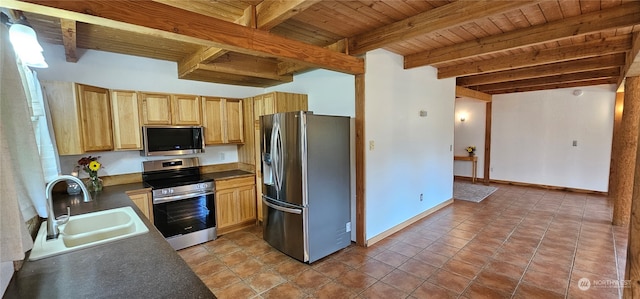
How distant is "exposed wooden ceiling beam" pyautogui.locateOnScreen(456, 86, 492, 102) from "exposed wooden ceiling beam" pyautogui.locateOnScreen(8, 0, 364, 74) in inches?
168

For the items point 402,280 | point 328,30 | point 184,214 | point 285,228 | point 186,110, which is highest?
point 328,30

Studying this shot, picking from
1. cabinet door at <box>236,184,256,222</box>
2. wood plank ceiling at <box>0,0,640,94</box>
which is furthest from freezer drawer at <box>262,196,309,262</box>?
wood plank ceiling at <box>0,0,640,94</box>

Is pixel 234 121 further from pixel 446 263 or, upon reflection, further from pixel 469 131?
pixel 469 131

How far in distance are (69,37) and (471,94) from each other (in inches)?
269

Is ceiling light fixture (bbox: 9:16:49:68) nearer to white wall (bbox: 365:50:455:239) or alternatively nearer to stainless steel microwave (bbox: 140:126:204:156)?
stainless steel microwave (bbox: 140:126:204:156)

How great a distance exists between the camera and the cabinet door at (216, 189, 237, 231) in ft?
11.8

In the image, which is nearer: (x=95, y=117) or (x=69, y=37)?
(x=69, y=37)

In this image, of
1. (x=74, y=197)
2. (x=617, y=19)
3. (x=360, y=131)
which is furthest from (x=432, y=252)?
(x=74, y=197)

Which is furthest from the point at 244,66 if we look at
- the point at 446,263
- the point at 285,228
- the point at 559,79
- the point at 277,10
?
the point at 559,79

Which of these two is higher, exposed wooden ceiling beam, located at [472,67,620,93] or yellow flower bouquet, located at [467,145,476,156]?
exposed wooden ceiling beam, located at [472,67,620,93]

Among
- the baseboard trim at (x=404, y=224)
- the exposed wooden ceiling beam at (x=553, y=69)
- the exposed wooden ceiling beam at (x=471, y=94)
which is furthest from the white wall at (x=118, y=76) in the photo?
the exposed wooden ceiling beam at (x=553, y=69)

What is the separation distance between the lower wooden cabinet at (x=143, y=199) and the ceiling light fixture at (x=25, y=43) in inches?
63.3

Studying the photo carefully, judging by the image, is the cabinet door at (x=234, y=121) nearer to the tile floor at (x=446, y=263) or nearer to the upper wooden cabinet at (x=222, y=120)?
the upper wooden cabinet at (x=222, y=120)

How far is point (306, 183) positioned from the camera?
9.33 feet
